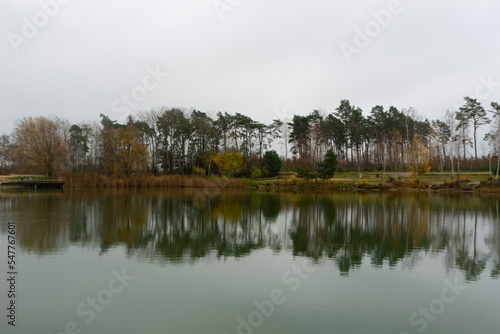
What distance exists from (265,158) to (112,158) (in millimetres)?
24276

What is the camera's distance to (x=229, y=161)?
54.2m

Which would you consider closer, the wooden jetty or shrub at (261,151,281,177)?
the wooden jetty

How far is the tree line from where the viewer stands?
1961 inches

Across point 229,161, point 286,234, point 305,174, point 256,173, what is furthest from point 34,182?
point 286,234

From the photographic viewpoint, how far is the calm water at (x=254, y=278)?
5891mm

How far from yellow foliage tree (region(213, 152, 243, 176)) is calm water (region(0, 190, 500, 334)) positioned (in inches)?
1517

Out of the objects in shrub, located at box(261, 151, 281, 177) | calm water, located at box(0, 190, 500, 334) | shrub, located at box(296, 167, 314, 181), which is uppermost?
shrub, located at box(261, 151, 281, 177)

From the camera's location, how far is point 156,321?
584cm

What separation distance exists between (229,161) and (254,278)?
1821 inches

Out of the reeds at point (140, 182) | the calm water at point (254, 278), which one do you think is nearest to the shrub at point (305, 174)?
the reeds at point (140, 182)

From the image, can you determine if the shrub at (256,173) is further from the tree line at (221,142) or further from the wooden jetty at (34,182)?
the wooden jetty at (34,182)

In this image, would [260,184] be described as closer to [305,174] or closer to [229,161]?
[229,161]

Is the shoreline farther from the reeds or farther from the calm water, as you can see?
the calm water

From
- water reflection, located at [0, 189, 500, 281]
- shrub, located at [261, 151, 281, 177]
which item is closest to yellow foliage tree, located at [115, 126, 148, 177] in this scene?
shrub, located at [261, 151, 281, 177]
